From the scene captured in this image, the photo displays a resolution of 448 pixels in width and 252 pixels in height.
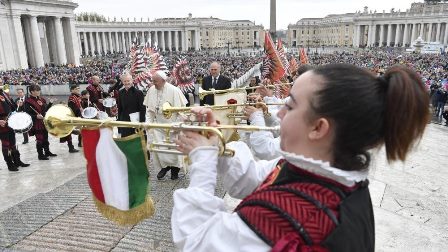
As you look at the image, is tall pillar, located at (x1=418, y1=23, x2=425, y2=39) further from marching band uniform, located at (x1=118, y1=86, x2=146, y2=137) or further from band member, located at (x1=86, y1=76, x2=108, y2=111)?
marching band uniform, located at (x1=118, y1=86, x2=146, y2=137)

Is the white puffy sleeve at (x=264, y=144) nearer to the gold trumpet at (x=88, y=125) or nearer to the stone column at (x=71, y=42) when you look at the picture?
the gold trumpet at (x=88, y=125)

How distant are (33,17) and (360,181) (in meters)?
53.2

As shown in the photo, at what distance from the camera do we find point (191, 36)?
123938mm

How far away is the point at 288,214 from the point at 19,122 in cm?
725

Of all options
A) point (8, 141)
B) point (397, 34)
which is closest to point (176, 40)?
point (397, 34)

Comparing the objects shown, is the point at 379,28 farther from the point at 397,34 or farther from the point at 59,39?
the point at 59,39

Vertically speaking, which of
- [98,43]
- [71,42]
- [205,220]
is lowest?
[205,220]

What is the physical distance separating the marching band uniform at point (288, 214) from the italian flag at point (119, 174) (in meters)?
1.04

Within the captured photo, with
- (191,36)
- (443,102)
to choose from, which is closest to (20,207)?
(443,102)

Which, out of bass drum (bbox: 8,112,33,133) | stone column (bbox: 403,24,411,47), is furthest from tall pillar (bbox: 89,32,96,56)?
stone column (bbox: 403,24,411,47)

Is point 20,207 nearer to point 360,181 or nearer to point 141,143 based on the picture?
point 141,143

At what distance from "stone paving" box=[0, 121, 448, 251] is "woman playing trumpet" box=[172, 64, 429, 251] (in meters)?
1.38

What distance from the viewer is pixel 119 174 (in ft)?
7.48

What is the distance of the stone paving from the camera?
11.8 ft
